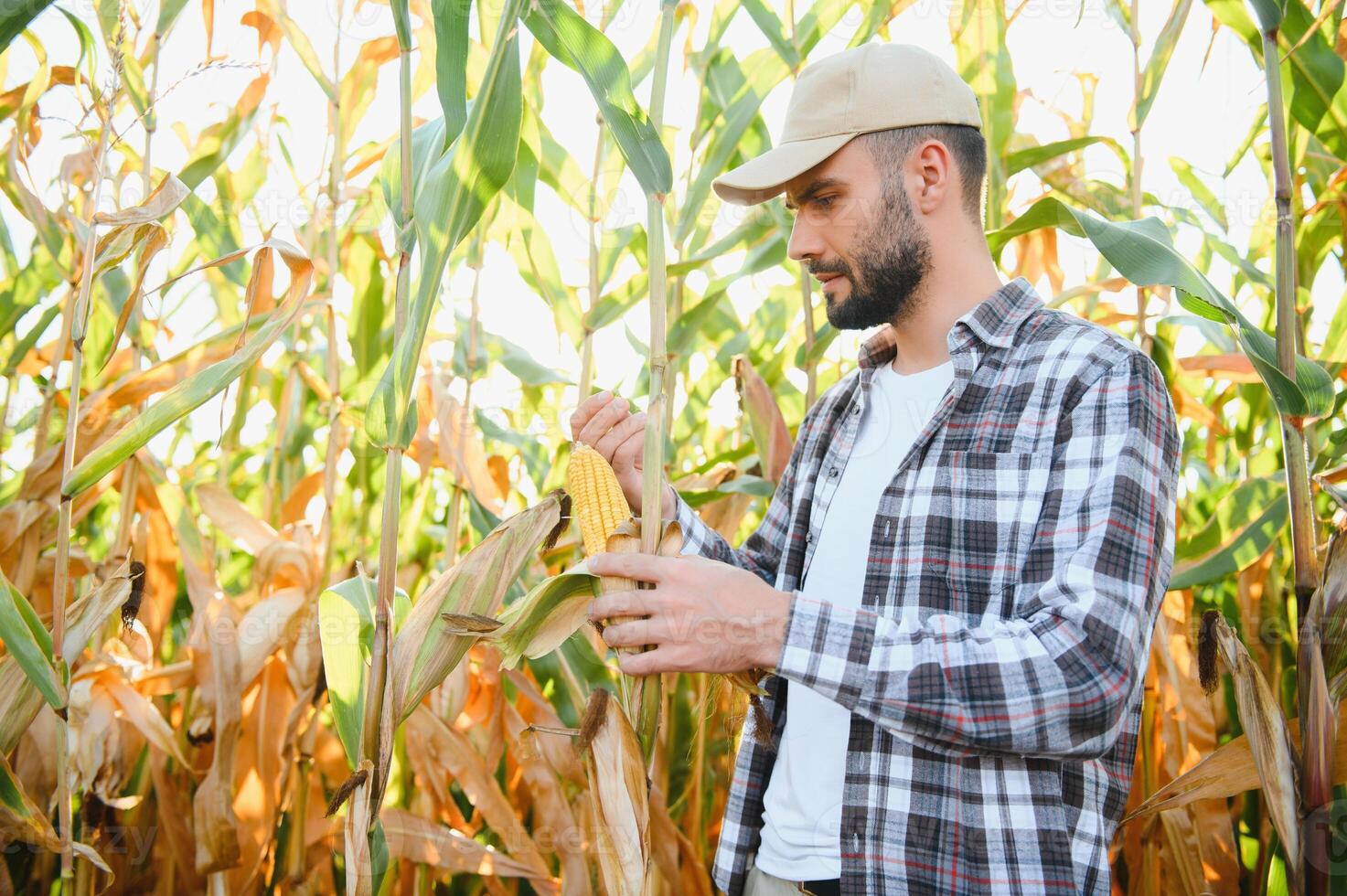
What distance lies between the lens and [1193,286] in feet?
4.09

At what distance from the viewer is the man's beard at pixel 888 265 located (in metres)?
1.42

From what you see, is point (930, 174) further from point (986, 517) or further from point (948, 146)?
point (986, 517)

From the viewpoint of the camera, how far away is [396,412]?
46.2 inches

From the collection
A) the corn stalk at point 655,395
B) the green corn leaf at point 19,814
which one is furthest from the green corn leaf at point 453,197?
the green corn leaf at point 19,814

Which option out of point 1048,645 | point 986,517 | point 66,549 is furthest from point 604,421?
point 66,549

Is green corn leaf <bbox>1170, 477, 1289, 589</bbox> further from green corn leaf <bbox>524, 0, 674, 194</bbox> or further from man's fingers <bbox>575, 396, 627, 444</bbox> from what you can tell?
green corn leaf <bbox>524, 0, 674, 194</bbox>

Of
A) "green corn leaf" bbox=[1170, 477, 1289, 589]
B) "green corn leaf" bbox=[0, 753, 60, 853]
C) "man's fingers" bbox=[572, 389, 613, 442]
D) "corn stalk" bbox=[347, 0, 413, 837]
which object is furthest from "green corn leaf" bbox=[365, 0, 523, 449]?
"green corn leaf" bbox=[1170, 477, 1289, 589]

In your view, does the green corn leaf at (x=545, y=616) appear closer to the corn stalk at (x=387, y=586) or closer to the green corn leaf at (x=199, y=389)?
the corn stalk at (x=387, y=586)

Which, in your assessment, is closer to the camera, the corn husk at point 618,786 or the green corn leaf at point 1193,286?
the corn husk at point 618,786

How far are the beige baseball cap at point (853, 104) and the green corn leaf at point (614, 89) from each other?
268mm

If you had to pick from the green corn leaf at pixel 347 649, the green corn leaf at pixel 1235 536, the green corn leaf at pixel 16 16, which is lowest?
the green corn leaf at pixel 347 649

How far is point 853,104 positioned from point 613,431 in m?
0.60

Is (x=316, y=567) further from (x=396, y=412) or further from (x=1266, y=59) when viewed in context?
(x=1266, y=59)

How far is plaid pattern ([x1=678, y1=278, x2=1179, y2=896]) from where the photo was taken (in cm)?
106
